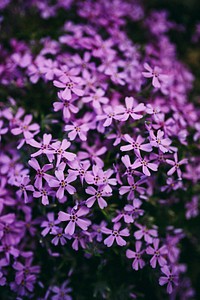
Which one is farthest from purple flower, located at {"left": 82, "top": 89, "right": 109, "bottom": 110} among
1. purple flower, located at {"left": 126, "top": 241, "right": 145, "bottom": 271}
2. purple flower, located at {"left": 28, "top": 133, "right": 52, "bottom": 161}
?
purple flower, located at {"left": 126, "top": 241, "right": 145, "bottom": 271}

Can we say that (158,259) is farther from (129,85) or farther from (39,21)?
(39,21)

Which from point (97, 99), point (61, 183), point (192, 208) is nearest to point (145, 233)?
point (192, 208)

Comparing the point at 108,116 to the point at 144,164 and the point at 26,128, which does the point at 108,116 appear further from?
the point at 26,128

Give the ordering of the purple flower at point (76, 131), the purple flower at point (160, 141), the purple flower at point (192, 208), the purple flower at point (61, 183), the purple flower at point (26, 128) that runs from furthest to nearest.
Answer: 1. the purple flower at point (192, 208)
2. the purple flower at point (26, 128)
3. the purple flower at point (76, 131)
4. the purple flower at point (160, 141)
5. the purple flower at point (61, 183)

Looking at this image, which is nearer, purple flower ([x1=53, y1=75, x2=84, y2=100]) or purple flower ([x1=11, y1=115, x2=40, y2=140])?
purple flower ([x1=53, y1=75, x2=84, y2=100])

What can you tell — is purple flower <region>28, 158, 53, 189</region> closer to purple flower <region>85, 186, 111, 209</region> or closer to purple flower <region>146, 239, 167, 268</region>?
purple flower <region>85, 186, 111, 209</region>

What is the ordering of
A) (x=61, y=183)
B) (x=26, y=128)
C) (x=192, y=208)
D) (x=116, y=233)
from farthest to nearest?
(x=192, y=208) < (x=26, y=128) < (x=116, y=233) < (x=61, y=183)

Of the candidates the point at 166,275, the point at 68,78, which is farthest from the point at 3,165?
the point at 166,275

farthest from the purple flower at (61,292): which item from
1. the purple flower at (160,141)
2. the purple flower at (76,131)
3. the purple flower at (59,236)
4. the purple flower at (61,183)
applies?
the purple flower at (160,141)

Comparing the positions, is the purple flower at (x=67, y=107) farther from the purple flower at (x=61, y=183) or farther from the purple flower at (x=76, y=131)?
the purple flower at (x=61, y=183)
